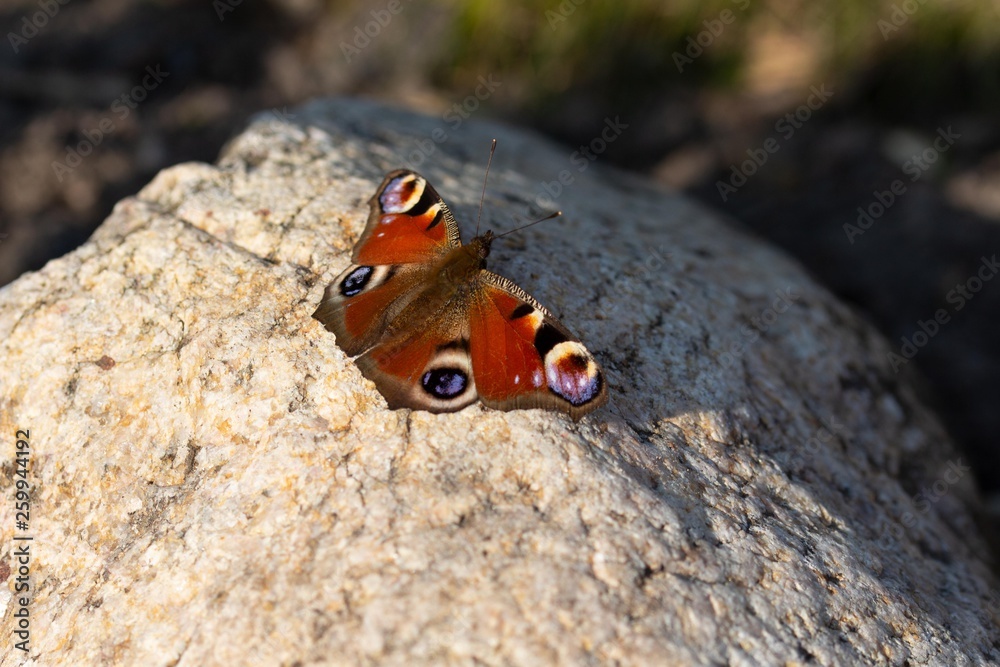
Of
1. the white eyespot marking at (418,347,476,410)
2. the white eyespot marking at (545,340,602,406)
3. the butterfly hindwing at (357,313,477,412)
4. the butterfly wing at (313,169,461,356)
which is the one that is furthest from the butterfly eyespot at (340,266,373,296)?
the white eyespot marking at (545,340,602,406)

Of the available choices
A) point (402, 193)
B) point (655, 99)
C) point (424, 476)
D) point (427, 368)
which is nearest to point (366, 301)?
point (427, 368)

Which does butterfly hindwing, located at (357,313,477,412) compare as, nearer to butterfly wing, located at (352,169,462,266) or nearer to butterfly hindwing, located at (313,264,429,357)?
butterfly hindwing, located at (313,264,429,357)

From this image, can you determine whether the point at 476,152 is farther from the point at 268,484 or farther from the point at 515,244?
the point at 268,484

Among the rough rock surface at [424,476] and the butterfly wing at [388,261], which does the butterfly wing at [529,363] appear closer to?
the rough rock surface at [424,476]

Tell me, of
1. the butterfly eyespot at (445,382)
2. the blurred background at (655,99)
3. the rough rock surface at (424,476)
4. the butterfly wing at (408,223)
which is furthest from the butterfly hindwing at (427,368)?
the blurred background at (655,99)

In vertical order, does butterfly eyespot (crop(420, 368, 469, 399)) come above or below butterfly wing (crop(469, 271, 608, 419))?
below

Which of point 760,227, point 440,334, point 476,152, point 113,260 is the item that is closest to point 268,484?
point 440,334
